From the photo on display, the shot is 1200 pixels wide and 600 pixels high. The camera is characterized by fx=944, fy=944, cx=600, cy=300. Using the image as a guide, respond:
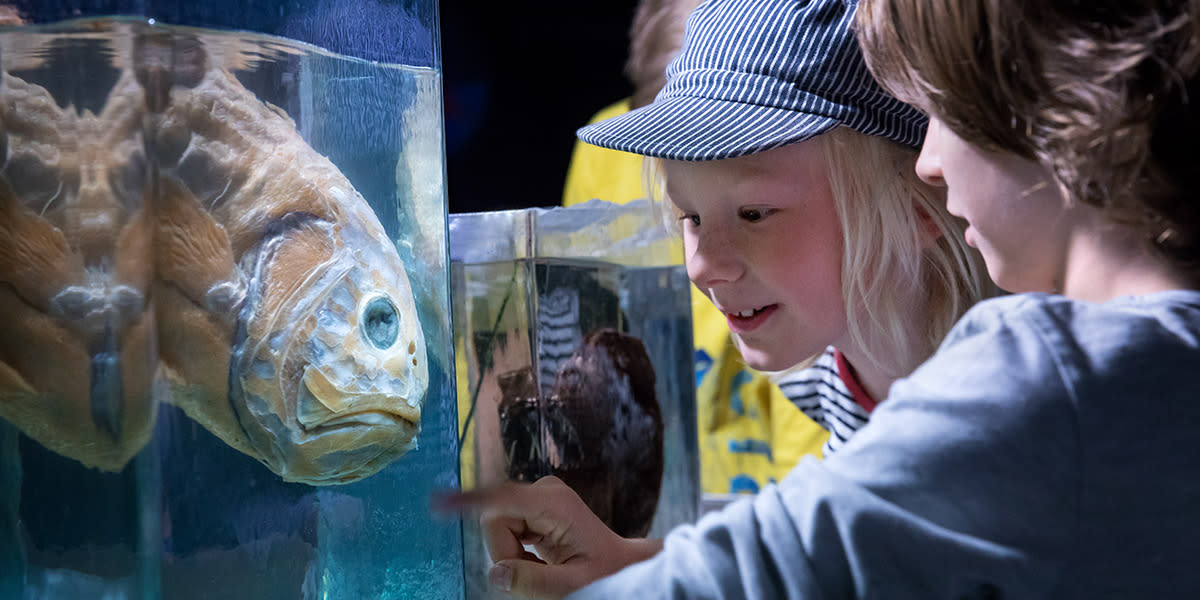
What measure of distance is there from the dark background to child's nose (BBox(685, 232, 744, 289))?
2115 millimetres

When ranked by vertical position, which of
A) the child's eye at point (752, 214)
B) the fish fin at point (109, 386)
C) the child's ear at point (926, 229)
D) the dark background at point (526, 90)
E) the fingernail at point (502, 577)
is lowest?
the fingernail at point (502, 577)

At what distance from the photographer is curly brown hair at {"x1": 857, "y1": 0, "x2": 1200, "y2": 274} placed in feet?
1.57

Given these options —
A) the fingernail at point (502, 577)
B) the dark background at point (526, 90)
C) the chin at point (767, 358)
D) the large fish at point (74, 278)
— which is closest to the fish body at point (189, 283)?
the large fish at point (74, 278)

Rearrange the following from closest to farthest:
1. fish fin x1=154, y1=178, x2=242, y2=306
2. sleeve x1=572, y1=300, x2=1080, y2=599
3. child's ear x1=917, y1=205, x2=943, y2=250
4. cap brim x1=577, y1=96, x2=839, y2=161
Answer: sleeve x1=572, y1=300, x2=1080, y2=599, fish fin x1=154, y1=178, x2=242, y2=306, cap brim x1=577, y1=96, x2=839, y2=161, child's ear x1=917, y1=205, x2=943, y2=250

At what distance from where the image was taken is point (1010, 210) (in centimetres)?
56

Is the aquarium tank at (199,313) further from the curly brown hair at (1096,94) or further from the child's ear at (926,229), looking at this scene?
the child's ear at (926,229)

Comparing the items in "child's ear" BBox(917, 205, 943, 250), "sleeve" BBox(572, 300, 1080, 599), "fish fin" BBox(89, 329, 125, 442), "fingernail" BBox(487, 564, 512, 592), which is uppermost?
"child's ear" BBox(917, 205, 943, 250)

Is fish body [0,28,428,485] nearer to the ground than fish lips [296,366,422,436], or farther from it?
farther from it

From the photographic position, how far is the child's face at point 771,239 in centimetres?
89

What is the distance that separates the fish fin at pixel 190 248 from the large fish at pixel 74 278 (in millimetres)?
10

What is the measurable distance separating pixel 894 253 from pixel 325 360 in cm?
58

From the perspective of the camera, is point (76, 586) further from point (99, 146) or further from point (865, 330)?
point (865, 330)

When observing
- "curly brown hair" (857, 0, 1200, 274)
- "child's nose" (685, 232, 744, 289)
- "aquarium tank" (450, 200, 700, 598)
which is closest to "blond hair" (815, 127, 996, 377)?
"child's nose" (685, 232, 744, 289)

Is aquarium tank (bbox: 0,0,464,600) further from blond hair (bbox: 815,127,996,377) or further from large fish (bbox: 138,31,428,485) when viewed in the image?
blond hair (bbox: 815,127,996,377)
